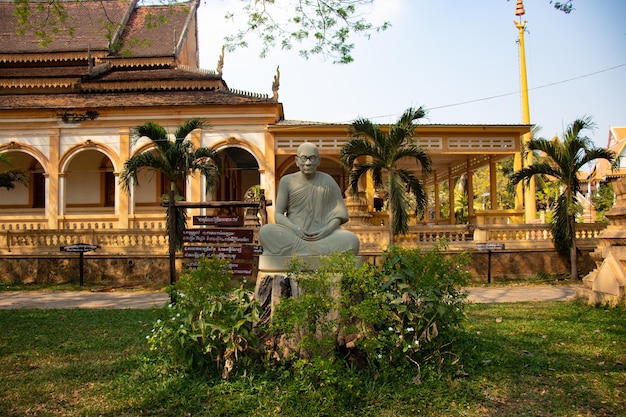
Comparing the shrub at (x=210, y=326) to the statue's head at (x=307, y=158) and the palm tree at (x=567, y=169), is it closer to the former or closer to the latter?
the statue's head at (x=307, y=158)

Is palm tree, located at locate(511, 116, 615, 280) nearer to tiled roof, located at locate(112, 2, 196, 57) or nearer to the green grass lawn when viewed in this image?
the green grass lawn

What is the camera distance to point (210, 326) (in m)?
4.44

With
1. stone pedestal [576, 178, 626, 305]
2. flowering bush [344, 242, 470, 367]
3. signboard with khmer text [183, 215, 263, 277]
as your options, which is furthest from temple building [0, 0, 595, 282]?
flowering bush [344, 242, 470, 367]

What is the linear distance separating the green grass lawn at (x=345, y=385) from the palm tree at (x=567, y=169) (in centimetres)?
715

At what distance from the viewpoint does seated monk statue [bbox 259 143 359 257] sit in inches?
221

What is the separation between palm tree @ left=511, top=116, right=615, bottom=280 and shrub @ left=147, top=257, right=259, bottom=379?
34.1ft

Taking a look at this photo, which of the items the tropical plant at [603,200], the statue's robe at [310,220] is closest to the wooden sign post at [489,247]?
the statue's robe at [310,220]

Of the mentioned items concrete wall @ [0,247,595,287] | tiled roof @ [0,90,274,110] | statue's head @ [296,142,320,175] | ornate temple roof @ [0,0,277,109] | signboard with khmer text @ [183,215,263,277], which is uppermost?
ornate temple roof @ [0,0,277,109]

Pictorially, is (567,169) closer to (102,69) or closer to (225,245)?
(225,245)

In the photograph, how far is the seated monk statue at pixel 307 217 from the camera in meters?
5.62

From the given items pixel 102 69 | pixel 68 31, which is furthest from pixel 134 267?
pixel 68 31

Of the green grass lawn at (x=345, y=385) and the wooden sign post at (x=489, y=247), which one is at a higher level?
the wooden sign post at (x=489, y=247)

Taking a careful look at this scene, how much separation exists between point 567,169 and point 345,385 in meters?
11.0

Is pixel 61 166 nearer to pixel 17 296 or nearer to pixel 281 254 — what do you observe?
pixel 17 296
